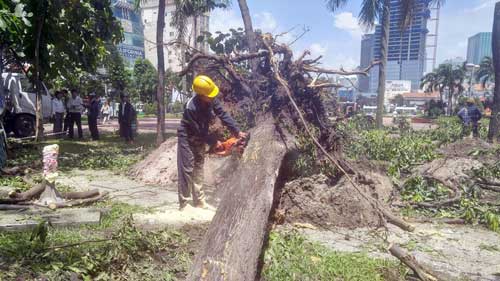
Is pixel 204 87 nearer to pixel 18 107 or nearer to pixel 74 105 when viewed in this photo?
pixel 74 105

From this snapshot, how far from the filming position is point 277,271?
3.11 metres

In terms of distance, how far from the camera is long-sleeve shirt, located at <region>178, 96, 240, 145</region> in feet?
15.6

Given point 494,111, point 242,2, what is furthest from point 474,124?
point 242,2

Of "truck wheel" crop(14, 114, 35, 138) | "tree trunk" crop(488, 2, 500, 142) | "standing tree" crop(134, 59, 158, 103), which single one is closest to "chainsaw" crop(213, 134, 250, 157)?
"truck wheel" crop(14, 114, 35, 138)

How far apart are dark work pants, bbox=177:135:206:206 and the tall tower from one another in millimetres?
4798

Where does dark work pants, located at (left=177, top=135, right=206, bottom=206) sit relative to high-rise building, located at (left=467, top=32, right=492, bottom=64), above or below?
below

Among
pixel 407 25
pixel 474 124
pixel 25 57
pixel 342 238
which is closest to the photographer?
pixel 342 238

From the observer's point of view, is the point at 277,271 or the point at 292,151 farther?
the point at 292,151

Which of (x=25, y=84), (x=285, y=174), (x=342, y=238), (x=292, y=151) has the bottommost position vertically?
(x=342, y=238)

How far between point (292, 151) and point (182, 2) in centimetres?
865

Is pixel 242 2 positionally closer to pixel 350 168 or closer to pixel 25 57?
pixel 25 57

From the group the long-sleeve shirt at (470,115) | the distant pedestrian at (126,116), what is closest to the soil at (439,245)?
the distant pedestrian at (126,116)

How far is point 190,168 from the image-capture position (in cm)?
472

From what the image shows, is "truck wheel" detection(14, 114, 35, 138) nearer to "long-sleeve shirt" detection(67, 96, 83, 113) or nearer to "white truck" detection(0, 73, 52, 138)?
"white truck" detection(0, 73, 52, 138)
